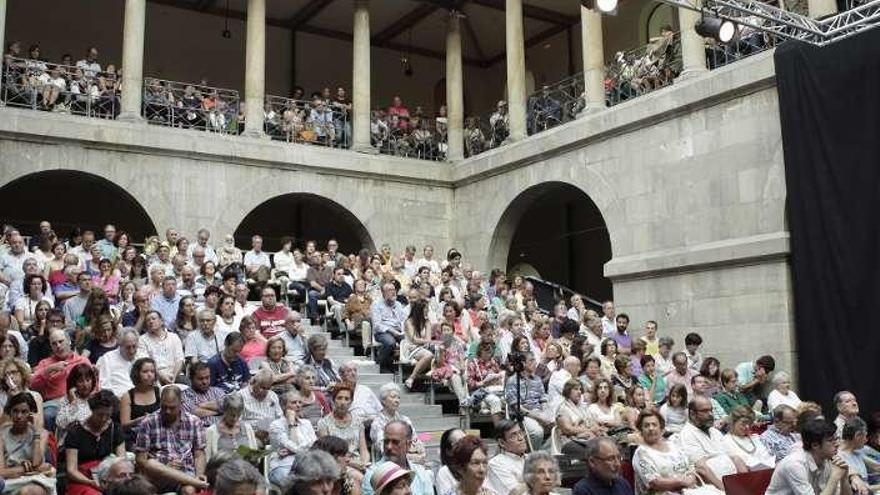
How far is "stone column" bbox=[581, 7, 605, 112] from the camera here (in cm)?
1722

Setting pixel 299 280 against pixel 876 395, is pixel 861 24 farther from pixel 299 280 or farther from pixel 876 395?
pixel 299 280

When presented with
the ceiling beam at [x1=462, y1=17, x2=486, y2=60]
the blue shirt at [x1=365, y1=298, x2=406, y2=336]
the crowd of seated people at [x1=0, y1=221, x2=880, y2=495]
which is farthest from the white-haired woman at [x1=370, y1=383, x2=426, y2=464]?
the ceiling beam at [x1=462, y1=17, x2=486, y2=60]

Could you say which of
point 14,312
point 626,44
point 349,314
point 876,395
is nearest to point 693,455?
point 876,395

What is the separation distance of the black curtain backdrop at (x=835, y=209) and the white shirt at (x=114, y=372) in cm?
901

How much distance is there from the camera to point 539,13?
23.6 metres

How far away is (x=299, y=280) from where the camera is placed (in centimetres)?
1442

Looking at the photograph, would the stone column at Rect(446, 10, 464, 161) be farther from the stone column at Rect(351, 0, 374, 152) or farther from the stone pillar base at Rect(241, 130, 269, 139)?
the stone pillar base at Rect(241, 130, 269, 139)

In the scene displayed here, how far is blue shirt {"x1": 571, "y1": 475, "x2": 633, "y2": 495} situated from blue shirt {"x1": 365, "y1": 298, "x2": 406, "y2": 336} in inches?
262

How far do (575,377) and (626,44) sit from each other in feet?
45.7

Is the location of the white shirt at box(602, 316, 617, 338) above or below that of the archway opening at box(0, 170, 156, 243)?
below

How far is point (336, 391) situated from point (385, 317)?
447 cm

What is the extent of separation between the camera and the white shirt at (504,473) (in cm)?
659

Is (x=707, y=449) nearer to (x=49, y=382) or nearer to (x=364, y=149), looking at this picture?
(x=49, y=382)

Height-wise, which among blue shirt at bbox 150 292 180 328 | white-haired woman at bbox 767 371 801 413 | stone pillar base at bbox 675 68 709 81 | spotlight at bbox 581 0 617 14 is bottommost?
white-haired woman at bbox 767 371 801 413
